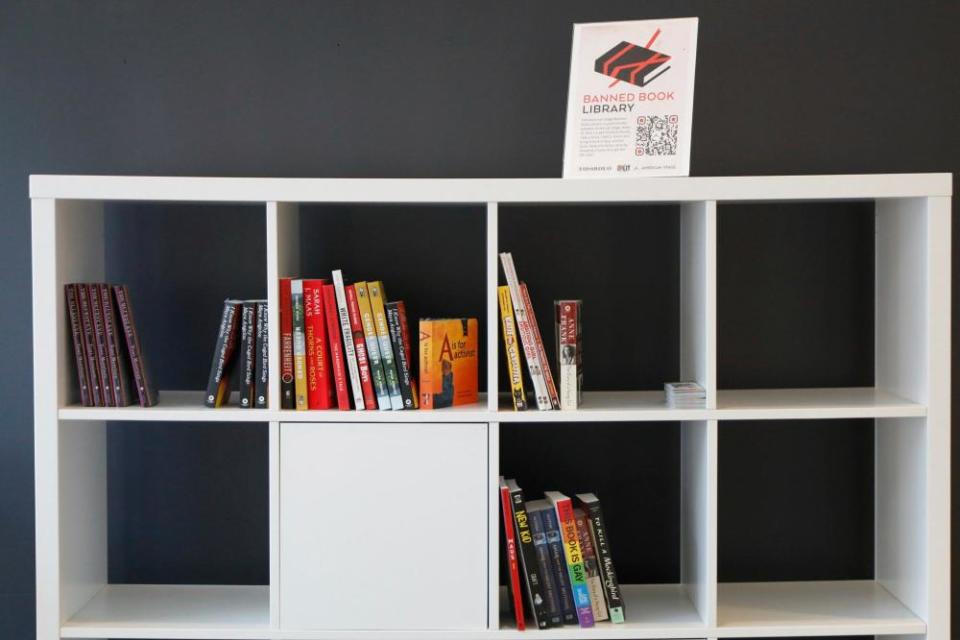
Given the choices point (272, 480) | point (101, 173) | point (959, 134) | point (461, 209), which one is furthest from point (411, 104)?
Result: point (959, 134)

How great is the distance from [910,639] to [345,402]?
137 cm

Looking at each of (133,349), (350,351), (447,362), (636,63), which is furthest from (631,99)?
(133,349)

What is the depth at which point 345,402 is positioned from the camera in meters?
2.15

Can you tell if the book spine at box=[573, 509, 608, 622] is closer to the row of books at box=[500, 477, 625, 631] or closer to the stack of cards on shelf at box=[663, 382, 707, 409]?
the row of books at box=[500, 477, 625, 631]

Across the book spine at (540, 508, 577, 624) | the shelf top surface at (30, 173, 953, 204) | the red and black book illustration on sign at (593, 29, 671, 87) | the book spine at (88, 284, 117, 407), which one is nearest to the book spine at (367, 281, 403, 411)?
the shelf top surface at (30, 173, 953, 204)

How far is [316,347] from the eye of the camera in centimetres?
216

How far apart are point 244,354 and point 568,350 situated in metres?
0.70

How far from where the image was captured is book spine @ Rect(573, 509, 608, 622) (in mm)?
2203

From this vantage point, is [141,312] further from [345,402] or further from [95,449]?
[345,402]

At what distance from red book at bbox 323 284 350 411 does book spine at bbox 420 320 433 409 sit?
17cm

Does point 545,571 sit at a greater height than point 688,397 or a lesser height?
lesser

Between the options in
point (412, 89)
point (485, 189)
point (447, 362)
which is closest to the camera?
point (485, 189)

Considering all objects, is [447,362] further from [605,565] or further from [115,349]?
[115,349]

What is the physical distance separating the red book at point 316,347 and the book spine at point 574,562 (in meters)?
0.57
